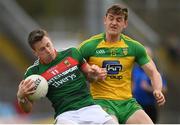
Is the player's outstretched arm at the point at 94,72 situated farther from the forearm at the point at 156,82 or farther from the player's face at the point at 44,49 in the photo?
the forearm at the point at 156,82

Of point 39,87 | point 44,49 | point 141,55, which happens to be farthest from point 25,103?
point 141,55

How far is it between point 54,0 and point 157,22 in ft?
17.6

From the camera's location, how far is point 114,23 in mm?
9945

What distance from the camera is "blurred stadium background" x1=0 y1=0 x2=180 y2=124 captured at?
20297 millimetres

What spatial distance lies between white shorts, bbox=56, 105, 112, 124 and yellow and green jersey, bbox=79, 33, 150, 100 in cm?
53

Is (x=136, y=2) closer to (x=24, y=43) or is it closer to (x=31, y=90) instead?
(x=24, y=43)

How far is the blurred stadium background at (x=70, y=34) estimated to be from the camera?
799 inches

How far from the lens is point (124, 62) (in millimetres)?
10109

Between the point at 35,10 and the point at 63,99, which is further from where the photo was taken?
the point at 35,10

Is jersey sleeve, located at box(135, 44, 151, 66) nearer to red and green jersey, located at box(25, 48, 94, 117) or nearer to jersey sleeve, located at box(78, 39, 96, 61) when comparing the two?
jersey sleeve, located at box(78, 39, 96, 61)

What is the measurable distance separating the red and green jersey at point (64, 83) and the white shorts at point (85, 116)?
0.05 m

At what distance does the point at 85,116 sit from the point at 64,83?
0.43 metres

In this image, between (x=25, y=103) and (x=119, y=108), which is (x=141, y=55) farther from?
(x=25, y=103)

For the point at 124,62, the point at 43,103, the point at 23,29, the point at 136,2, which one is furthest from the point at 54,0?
the point at 124,62
